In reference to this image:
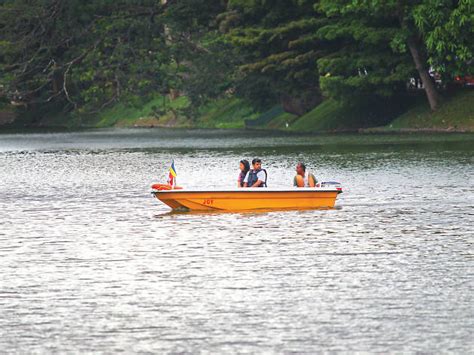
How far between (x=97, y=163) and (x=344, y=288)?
135 feet

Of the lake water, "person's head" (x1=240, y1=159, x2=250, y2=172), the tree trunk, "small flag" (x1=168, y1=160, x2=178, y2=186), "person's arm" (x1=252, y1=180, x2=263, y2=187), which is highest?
the tree trunk

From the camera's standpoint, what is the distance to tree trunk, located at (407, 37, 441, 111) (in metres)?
81.5

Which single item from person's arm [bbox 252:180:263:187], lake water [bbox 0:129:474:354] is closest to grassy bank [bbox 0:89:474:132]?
lake water [bbox 0:129:474:354]

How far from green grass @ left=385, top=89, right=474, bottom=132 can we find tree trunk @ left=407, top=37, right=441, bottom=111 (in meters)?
0.54

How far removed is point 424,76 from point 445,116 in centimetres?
292

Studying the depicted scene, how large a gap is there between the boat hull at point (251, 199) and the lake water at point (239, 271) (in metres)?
0.34

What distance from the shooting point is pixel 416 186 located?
44.3 m

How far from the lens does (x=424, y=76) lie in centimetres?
8319

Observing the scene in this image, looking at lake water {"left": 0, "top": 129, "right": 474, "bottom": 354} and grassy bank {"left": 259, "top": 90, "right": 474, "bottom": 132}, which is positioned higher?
grassy bank {"left": 259, "top": 90, "right": 474, "bottom": 132}

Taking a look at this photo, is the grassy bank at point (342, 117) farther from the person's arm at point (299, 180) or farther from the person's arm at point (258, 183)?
the person's arm at point (258, 183)

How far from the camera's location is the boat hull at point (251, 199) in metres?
35.8

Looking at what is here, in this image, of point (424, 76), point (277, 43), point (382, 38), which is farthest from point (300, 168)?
point (277, 43)

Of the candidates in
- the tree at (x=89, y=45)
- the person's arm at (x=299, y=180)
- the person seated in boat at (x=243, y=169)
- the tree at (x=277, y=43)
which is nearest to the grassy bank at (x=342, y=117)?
the tree at (x=277, y=43)

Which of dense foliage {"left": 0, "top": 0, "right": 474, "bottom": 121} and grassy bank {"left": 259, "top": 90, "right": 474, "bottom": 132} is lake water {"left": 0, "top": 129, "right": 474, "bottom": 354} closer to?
dense foliage {"left": 0, "top": 0, "right": 474, "bottom": 121}
